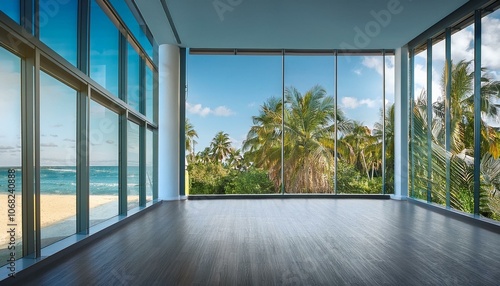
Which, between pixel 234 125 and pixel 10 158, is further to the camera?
pixel 234 125

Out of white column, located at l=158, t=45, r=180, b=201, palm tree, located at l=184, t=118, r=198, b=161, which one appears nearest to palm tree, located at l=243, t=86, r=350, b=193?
palm tree, located at l=184, t=118, r=198, b=161

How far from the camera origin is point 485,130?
5.42 meters

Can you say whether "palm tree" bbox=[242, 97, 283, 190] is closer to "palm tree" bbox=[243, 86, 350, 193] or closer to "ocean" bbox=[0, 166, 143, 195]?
"palm tree" bbox=[243, 86, 350, 193]

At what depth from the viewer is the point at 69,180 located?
13.1ft

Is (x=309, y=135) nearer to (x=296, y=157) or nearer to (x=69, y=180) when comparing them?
(x=296, y=157)

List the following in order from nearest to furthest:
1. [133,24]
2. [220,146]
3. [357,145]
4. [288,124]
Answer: [133,24]
[288,124]
[357,145]
[220,146]

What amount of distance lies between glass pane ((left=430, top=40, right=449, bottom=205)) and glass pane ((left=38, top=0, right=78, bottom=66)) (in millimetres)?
6159

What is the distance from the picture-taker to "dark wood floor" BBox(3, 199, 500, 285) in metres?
2.84

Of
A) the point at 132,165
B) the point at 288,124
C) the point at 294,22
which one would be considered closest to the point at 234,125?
the point at 288,124

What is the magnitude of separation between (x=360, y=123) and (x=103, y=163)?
9.66 meters

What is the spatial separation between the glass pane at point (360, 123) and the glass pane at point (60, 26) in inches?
349

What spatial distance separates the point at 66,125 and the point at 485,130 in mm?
5839

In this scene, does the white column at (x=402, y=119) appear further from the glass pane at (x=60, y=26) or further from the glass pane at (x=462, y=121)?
the glass pane at (x=60, y=26)

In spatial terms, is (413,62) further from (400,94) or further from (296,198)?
(296,198)
